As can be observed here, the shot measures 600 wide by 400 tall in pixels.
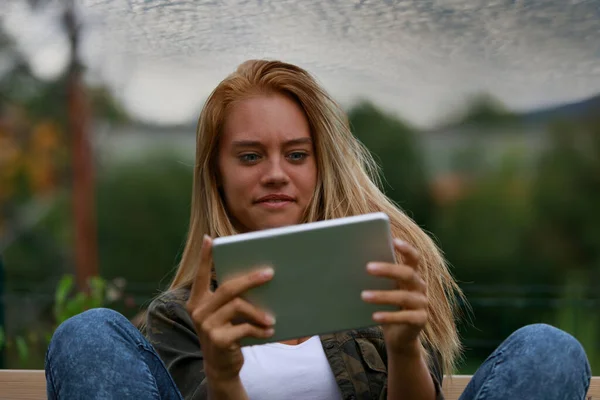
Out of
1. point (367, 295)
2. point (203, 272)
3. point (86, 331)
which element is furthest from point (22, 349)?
point (367, 295)

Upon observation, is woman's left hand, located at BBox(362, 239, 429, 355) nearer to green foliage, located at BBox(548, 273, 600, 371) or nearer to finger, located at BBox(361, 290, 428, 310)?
finger, located at BBox(361, 290, 428, 310)

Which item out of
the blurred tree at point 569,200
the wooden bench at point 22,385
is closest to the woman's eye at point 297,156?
the wooden bench at point 22,385

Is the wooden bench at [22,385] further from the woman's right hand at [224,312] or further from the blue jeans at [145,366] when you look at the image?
the woman's right hand at [224,312]

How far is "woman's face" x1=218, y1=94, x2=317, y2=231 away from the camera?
1.50m

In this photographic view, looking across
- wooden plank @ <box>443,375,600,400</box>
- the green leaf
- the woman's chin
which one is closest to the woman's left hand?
the woman's chin

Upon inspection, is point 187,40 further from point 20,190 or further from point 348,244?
point 348,244

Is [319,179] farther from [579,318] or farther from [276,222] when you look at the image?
[579,318]

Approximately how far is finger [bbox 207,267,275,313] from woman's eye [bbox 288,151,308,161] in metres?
0.41

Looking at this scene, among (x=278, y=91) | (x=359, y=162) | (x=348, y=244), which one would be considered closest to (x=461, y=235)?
(x=359, y=162)

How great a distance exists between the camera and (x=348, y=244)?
45.8 inches

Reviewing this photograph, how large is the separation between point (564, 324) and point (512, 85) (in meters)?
0.90

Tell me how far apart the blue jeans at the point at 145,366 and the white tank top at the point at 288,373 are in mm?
160

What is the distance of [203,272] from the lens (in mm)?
1179

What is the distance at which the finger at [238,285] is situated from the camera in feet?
3.77
